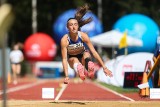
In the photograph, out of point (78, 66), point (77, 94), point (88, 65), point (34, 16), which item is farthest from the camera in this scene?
point (34, 16)

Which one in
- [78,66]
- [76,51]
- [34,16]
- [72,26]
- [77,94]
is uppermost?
[34,16]

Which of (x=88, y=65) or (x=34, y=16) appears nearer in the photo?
(x=88, y=65)

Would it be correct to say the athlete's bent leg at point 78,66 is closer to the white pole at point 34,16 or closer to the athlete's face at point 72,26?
the athlete's face at point 72,26

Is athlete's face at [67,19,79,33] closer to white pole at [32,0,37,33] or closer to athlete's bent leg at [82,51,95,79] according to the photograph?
athlete's bent leg at [82,51,95,79]

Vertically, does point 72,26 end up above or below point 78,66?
above

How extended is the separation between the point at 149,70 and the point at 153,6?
121 ft

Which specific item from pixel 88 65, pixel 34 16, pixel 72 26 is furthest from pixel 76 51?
pixel 34 16

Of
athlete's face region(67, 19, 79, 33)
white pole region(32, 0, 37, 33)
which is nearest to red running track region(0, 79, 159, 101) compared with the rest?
athlete's face region(67, 19, 79, 33)

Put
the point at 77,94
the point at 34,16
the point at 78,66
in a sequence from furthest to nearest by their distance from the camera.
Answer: the point at 34,16, the point at 77,94, the point at 78,66

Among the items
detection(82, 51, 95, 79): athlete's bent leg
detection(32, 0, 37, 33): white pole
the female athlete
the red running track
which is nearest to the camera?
the female athlete

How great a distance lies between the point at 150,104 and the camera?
11.4 metres

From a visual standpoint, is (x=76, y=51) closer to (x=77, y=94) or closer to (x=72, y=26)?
(x=72, y=26)

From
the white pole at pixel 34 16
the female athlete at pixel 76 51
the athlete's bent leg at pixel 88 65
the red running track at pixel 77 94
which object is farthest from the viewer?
the white pole at pixel 34 16

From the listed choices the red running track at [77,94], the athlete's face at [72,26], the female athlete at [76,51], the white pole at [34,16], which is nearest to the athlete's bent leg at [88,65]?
the female athlete at [76,51]
